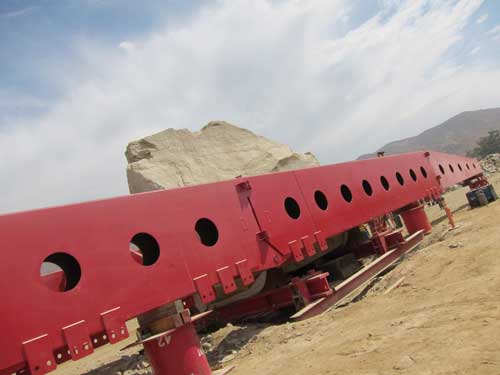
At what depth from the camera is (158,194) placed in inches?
221

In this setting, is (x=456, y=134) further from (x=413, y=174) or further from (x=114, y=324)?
(x=114, y=324)

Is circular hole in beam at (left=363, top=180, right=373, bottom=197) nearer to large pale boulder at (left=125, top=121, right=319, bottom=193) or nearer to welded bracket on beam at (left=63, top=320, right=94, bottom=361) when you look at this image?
large pale boulder at (left=125, top=121, right=319, bottom=193)

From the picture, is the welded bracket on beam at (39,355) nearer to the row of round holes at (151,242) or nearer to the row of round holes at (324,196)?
the row of round holes at (151,242)

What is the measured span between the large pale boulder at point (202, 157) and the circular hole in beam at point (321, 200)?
6517mm

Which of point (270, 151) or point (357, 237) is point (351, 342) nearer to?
point (357, 237)

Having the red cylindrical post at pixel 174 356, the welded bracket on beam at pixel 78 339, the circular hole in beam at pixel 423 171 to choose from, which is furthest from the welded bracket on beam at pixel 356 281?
the circular hole in beam at pixel 423 171

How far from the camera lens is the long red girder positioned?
4.08 metres

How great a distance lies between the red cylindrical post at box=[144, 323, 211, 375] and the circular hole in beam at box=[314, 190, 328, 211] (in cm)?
450

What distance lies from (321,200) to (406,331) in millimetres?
4730

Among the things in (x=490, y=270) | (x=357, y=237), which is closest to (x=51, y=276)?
(x=490, y=270)

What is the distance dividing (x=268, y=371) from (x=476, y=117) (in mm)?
157048

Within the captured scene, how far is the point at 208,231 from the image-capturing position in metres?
6.62

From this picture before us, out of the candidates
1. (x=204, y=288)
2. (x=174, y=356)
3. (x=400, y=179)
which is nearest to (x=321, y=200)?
(x=204, y=288)

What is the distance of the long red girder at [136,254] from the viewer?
161 inches
